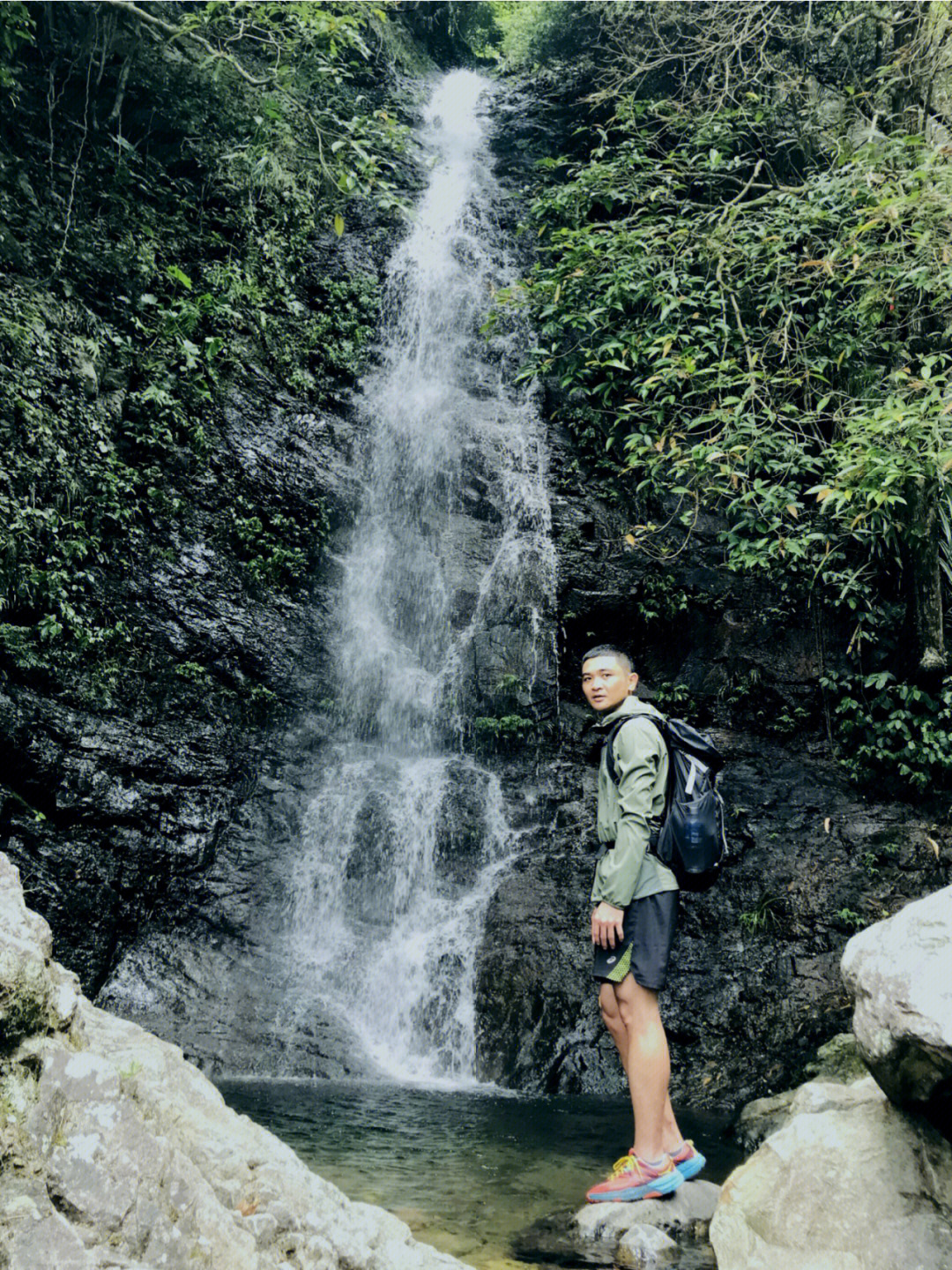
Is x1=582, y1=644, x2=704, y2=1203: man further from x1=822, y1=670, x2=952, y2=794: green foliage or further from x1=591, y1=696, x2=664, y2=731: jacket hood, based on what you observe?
x1=822, y1=670, x2=952, y2=794: green foliage

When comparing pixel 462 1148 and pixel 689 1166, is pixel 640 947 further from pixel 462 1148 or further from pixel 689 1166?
pixel 462 1148

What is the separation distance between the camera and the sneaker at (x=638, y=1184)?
3.12 meters

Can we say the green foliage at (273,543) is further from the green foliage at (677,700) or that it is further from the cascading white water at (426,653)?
the green foliage at (677,700)

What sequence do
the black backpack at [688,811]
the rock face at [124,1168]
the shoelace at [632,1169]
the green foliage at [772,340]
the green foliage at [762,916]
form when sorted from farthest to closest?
the green foliage at [772,340]
the green foliage at [762,916]
the black backpack at [688,811]
the shoelace at [632,1169]
the rock face at [124,1168]

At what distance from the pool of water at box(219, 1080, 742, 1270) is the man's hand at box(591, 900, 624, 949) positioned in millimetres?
908

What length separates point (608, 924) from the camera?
10.9 feet

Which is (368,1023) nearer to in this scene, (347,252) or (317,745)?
(317,745)

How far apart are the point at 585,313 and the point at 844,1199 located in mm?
7775

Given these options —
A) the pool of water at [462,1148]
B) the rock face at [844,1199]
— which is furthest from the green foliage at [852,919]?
the rock face at [844,1199]

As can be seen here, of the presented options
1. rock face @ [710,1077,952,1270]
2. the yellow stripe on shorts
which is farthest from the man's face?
rock face @ [710,1077,952,1270]

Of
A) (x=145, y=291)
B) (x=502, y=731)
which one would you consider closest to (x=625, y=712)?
(x=502, y=731)

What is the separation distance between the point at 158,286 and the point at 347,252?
8.91 ft

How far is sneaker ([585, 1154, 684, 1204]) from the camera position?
3121 millimetres

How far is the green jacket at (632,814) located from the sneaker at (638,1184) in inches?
34.2
